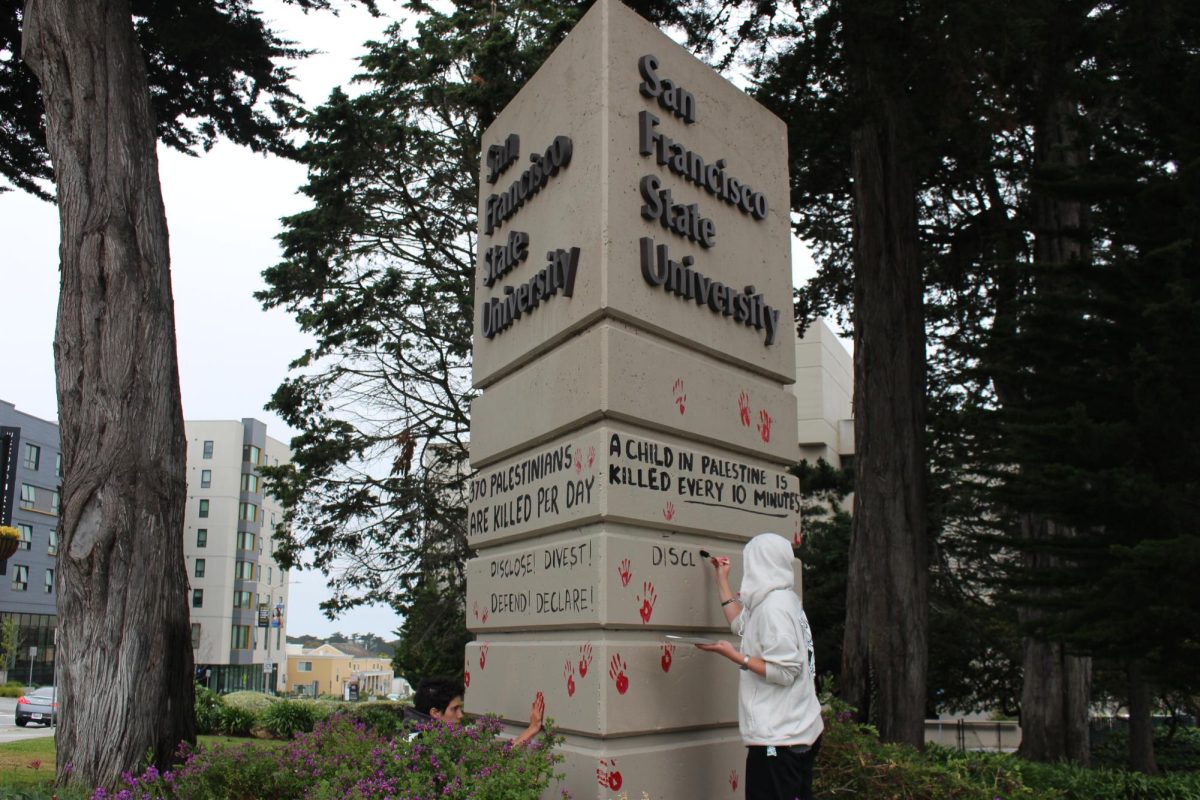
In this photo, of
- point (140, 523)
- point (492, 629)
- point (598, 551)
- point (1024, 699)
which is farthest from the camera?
point (1024, 699)

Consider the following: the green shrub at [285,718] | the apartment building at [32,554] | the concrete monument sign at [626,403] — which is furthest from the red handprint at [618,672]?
the apartment building at [32,554]

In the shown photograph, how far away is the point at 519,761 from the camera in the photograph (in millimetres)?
4656

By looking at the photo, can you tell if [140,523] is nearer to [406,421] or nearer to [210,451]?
[406,421]

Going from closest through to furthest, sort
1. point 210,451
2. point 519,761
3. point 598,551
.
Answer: point 519,761
point 598,551
point 210,451

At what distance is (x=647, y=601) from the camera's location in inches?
216

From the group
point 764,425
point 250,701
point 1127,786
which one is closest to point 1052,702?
point 1127,786

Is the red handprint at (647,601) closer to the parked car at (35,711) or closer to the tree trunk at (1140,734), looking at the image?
the tree trunk at (1140,734)

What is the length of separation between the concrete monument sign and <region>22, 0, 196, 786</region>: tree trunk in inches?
119

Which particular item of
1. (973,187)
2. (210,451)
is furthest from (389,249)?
(210,451)

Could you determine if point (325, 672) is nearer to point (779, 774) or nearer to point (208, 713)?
point (208, 713)

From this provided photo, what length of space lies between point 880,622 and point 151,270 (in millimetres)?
8131

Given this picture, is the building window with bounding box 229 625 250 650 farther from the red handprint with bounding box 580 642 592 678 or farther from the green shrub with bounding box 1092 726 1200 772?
the red handprint with bounding box 580 642 592 678

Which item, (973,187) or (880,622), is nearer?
(880,622)

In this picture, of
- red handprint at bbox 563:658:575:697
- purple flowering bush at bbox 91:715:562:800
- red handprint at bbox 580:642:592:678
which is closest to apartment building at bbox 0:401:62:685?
purple flowering bush at bbox 91:715:562:800
